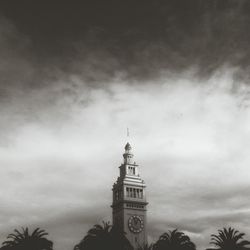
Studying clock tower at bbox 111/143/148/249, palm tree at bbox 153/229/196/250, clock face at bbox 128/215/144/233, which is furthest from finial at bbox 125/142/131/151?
palm tree at bbox 153/229/196/250

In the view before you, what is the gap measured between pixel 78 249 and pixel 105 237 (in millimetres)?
5110

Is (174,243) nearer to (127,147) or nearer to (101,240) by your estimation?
(101,240)

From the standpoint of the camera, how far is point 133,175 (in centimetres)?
13775

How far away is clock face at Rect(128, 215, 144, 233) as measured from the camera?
12689cm

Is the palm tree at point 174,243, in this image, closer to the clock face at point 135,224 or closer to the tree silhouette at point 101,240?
the tree silhouette at point 101,240

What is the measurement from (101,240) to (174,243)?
1047cm

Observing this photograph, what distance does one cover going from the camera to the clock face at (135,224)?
416 ft

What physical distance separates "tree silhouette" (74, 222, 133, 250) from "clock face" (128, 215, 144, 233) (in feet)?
221

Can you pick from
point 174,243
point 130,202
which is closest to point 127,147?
point 130,202

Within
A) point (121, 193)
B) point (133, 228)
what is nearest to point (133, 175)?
point (121, 193)

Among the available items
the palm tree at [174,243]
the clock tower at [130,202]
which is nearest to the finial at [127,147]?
the clock tower at [130,202]

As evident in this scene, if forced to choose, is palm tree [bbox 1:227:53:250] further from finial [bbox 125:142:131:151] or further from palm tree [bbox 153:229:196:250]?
finial [bbox 125:142:131:151]

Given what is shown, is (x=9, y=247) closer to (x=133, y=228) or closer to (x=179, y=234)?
(x=179, y=234)

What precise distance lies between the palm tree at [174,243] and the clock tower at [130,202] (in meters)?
60.9
